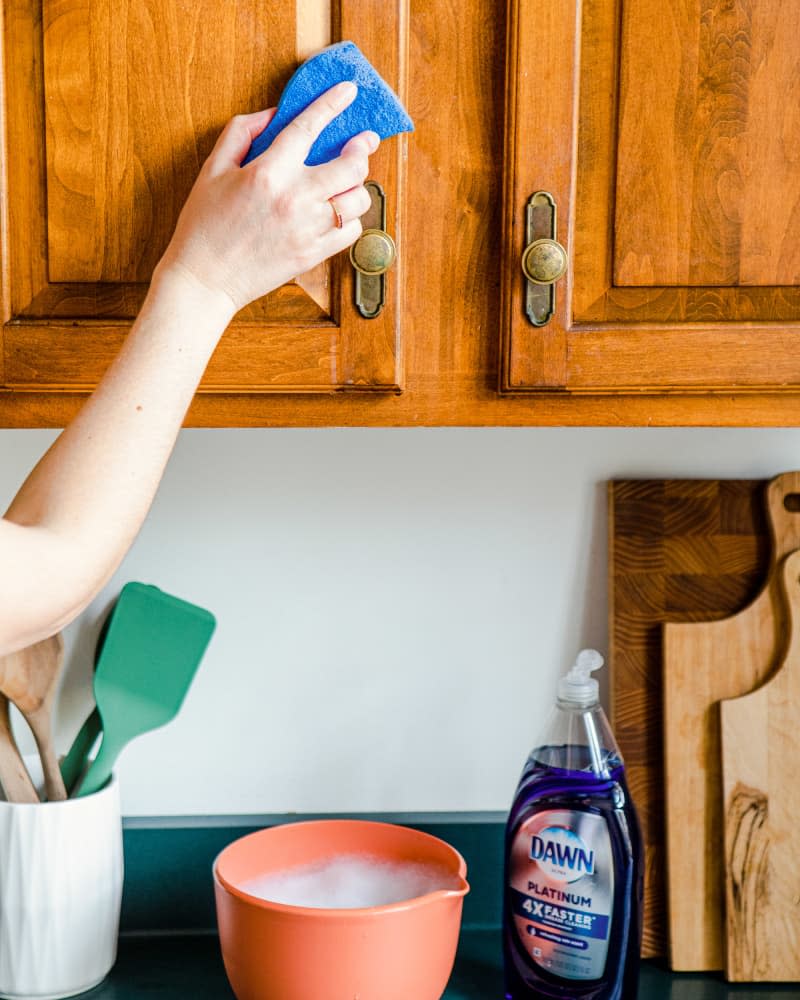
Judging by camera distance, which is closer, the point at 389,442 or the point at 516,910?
the point at 516,910

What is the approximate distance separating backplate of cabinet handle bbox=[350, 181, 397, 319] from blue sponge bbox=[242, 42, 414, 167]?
0.15 ft

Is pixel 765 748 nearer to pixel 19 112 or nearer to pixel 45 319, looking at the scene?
pixel 45 319

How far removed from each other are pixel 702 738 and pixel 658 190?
1.95 ft

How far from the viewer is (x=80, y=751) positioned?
114cm

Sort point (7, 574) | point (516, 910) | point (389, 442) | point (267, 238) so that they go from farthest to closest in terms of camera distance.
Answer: point (389, 442) → point (516, 910) → point (267, 238) → point (7, 574)

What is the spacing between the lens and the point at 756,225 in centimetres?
82

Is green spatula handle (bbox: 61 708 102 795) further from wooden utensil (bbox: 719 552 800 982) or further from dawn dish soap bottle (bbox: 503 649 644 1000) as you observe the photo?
wooden utensil (bbox: 719 552 800 982)

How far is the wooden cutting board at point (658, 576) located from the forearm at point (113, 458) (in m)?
0.58

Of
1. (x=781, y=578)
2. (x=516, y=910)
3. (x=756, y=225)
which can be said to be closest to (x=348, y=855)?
(x=516, y=910)

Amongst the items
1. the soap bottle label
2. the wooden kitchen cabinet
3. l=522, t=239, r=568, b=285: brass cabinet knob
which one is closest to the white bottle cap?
the soap bottle label

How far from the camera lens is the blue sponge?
76 centimetres

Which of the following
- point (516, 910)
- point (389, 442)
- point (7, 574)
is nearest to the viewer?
point (7, 574)

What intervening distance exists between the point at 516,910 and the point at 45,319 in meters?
0.70

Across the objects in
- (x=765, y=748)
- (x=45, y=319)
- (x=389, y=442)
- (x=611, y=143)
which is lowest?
(x=765, y=748)
